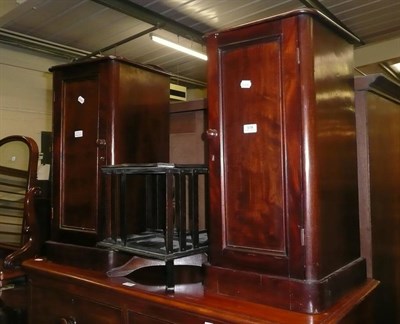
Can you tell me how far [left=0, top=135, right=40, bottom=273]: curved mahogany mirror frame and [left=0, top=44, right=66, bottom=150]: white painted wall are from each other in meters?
1.92

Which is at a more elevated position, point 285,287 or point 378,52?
point 378,52

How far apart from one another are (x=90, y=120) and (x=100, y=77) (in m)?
0.21

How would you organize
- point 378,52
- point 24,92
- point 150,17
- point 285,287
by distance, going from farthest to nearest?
point 24,92 → point 378,52 → point 150,17 → point 285,287

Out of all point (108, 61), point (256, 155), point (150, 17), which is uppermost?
point (150, 17)

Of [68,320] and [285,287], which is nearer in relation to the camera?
[285,287]

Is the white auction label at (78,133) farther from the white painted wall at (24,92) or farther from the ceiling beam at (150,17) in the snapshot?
the white painted wall at (24,92)

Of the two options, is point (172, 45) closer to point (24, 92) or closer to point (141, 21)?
point (141, 21)

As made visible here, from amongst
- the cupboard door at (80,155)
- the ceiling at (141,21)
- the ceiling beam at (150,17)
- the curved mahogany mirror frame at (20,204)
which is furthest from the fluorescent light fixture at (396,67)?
the curved mahogany mirror frame at (20,204)

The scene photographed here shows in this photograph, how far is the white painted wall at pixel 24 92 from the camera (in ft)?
14.8

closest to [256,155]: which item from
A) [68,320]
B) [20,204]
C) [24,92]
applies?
[68,320]

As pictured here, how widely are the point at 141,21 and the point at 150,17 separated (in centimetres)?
22

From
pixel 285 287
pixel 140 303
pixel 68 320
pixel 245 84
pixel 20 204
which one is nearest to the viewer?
pixel 285 287

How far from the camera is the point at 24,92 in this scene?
4750 millimetres

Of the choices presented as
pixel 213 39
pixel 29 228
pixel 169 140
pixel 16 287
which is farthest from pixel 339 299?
pixel 16 287
